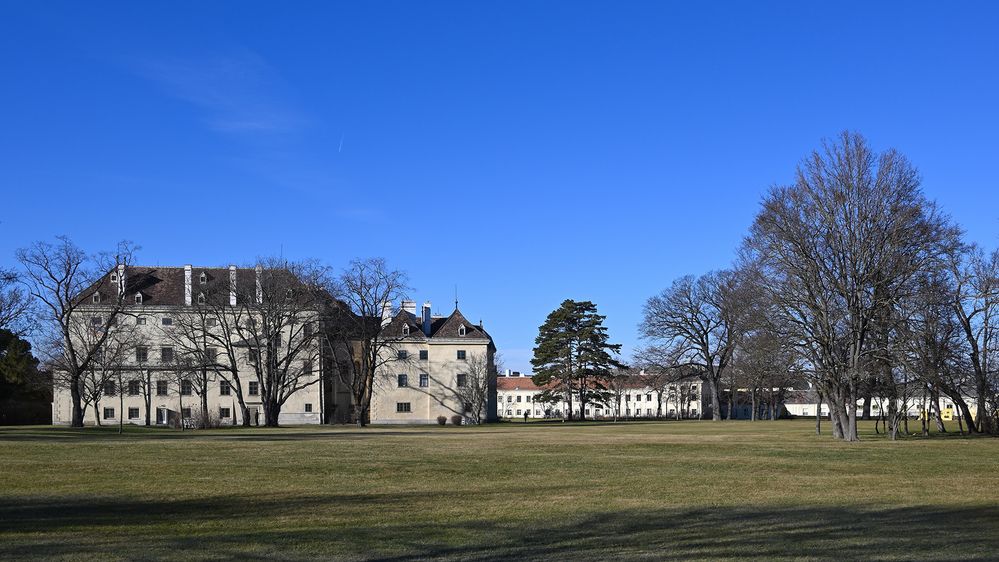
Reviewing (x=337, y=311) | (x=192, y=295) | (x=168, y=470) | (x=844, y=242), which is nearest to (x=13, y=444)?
(x=168, y=470)

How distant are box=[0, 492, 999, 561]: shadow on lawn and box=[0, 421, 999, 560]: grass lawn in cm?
4

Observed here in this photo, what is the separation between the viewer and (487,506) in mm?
17422

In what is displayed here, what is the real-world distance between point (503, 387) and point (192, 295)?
298ft

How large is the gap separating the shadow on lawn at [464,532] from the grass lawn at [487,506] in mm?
38

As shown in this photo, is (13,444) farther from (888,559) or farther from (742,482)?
(888,559)

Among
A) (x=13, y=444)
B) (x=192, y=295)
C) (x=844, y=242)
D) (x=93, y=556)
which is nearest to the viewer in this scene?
A: (x=93, y=556)

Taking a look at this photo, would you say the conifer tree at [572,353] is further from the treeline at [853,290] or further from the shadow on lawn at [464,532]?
the shadow on lawn at [464,532]

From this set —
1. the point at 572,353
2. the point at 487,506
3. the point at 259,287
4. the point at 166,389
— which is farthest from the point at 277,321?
the point at 487,506

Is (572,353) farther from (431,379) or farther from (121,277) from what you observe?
(121,277)

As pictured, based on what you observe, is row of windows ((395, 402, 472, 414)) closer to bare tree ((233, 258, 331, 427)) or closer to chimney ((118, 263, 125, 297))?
bare tree ((233, 258, 331, 427))

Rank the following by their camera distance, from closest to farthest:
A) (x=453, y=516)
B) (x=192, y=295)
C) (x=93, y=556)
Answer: (x=93, y=556)
(x=453, y=516)
(x=192, y=295)

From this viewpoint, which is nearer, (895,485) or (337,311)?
(895,485)

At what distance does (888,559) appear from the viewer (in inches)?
460

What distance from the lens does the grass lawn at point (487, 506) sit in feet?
41.1
